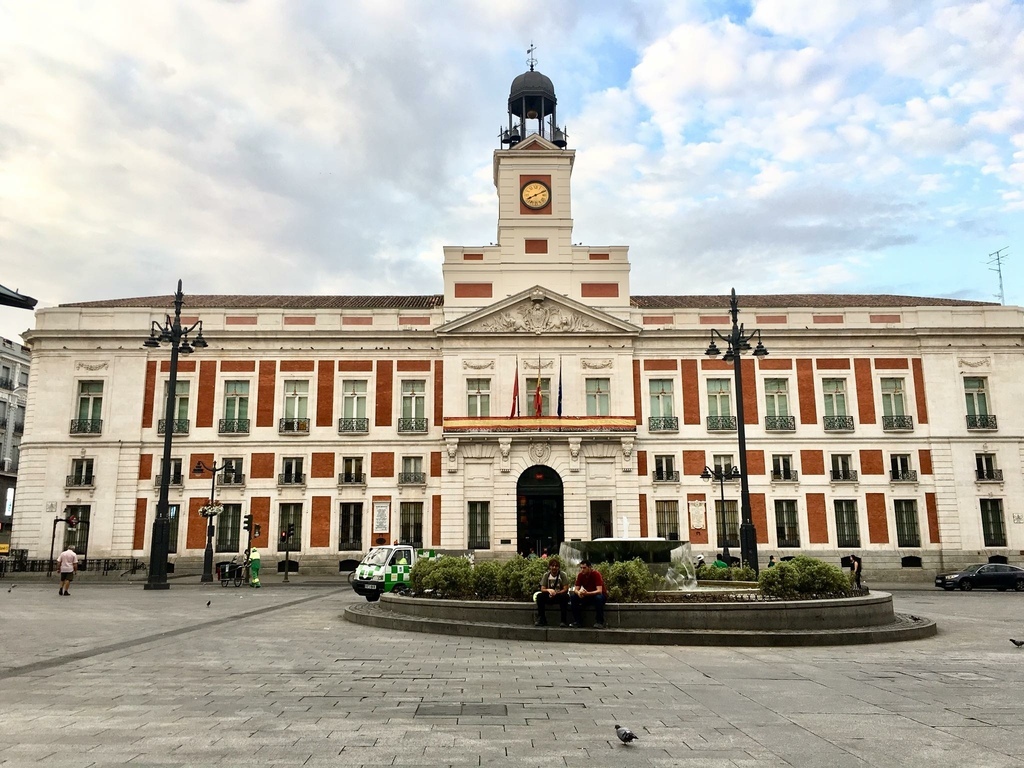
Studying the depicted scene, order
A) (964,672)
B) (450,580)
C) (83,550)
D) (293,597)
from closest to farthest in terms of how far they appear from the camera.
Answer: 1. (964,672)
2. (450,580)
3. (293,597)
4. (83,550)

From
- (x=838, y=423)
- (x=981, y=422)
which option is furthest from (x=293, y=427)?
(x=981, y=422)


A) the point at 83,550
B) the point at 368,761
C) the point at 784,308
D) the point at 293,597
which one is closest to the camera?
the point at 368,761

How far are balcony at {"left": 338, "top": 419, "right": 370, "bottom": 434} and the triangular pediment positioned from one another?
19.8 feet

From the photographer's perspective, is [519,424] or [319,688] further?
[519,424]

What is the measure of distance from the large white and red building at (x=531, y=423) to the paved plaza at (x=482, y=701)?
23.7 metres

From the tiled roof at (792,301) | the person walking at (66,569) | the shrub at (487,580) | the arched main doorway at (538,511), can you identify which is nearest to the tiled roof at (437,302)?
the tiled roof at (792,301)

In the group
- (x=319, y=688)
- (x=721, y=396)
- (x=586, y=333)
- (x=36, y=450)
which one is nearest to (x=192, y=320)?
(x=36, y=450)

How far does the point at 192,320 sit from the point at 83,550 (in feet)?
39.9

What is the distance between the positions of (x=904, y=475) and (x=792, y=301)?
1100 centimetres

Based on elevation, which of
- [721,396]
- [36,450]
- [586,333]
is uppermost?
[586,333]

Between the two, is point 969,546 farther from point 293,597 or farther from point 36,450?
point 36,450

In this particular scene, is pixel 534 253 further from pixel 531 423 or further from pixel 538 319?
pixel 531 423

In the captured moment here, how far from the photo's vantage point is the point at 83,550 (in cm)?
3731

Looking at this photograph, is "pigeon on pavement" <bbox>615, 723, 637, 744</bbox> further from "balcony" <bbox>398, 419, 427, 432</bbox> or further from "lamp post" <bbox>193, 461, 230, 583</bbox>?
"balcony" <bbox>398, 419, 427, 432</bbox>
